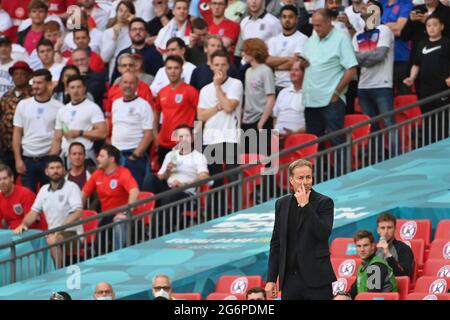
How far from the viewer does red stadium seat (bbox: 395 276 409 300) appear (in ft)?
43.8

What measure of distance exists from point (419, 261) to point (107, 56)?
24.8 feet

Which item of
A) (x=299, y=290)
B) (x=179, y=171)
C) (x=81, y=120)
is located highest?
(x=81, y=120)

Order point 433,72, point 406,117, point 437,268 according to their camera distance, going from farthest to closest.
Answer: point 406,117 < point 433,72 < point 437,268

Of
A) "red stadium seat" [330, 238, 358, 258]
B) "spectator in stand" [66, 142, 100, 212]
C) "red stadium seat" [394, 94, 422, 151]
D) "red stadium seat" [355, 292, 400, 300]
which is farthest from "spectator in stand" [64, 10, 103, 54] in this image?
"red stadium seat" [355, 292, 400, 300]

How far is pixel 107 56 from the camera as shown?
20.6 metres

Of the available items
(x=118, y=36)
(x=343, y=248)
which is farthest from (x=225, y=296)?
(x=118, y=36)

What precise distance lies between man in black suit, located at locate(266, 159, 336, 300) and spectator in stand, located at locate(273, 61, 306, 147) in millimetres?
7183

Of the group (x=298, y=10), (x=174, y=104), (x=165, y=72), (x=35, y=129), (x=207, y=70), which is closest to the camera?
(x=174, y=104)

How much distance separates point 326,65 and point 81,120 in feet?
10.4

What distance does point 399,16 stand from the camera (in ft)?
60.7

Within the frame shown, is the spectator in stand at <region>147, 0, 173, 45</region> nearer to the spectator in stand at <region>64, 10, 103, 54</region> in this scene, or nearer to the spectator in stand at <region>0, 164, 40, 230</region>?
the spectator in stand at <region>64, 10, 103, 54</region>

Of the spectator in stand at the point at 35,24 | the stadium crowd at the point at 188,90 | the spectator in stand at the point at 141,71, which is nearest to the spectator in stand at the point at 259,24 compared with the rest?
the stadium crowd at the point at 188,90

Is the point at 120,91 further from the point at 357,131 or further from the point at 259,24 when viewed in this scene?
the point at 357,131
